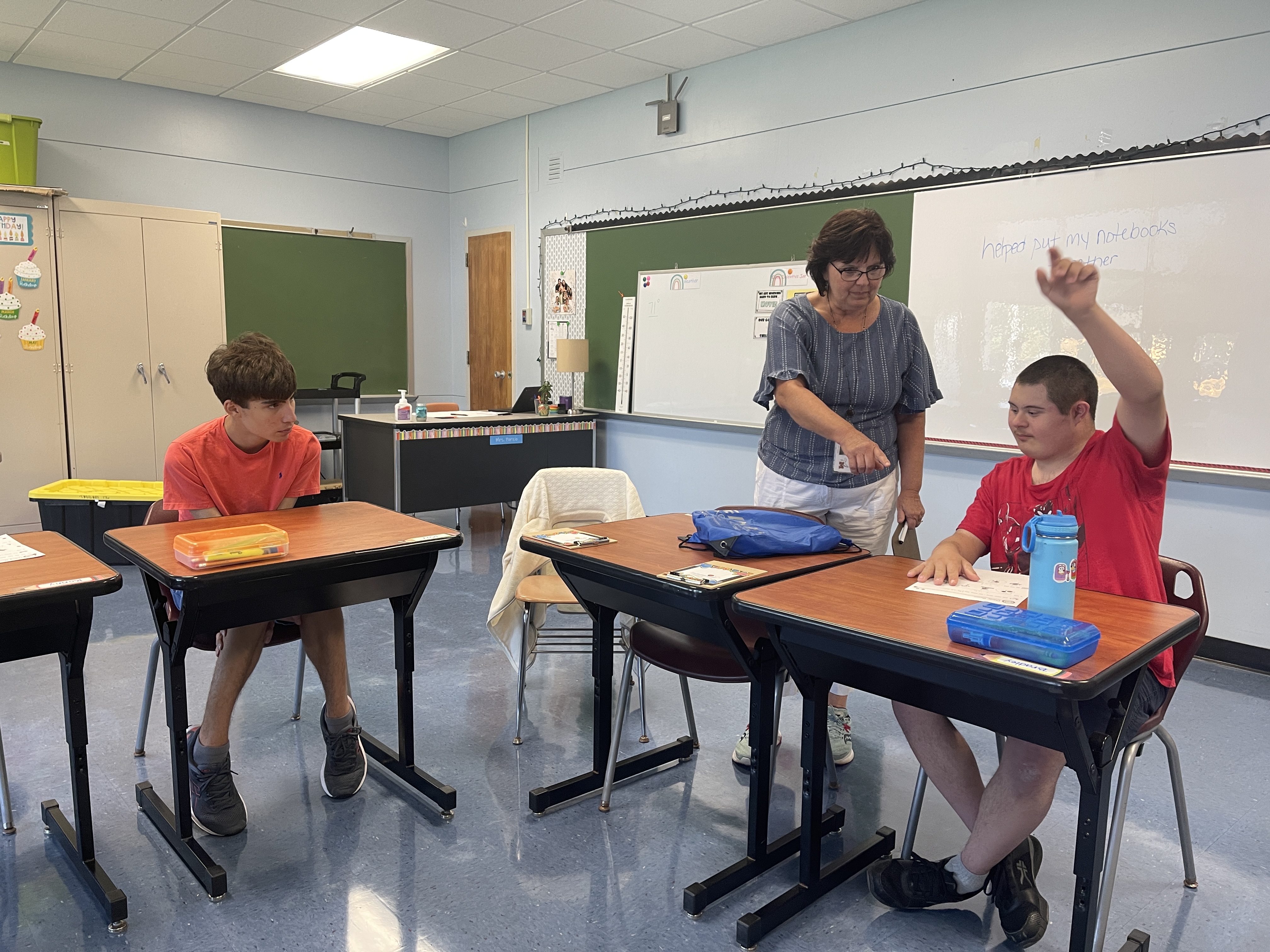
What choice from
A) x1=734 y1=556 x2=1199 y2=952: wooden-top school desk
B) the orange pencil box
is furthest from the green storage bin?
x1=734 y1=556 x2=1199 y2=952: wooden-top school desk

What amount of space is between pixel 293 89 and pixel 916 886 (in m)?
5.93

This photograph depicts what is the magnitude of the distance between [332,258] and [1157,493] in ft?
20.1

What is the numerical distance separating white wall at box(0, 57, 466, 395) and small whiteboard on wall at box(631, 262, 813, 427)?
2.39 metres

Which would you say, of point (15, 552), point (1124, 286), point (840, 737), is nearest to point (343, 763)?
point (15, 552)

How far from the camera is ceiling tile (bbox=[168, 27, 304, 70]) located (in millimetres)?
4898

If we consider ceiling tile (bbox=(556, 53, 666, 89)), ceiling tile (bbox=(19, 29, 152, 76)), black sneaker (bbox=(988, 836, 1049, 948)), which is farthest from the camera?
ceiling tile (bbox=(556, 53, 666, 89))

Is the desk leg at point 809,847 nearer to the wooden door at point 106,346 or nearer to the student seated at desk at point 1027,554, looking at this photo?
the student seated at desk at point 1027,554

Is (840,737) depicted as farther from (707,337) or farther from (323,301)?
(323,301)

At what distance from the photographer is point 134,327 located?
17.8 ft

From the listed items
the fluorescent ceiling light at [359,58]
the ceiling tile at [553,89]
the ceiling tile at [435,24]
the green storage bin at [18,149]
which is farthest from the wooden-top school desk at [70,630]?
the ceiling tile at [553,89]

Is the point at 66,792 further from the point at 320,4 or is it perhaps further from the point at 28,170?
the point at 28,170

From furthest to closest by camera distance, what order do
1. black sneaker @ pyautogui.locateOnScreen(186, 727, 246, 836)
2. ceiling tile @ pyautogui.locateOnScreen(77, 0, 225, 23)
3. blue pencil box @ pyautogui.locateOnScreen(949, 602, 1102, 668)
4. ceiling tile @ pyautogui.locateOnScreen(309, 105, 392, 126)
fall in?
ceiling tile @ pyautogui.locateOnScreen(309, 105, 392, 126), ceiling tile @ pyautogui.locateOnScreen(77, 0, 225, 23), black sneaker @ pyautogui.locateOnScreen(186, 727, 246, 836), blue pencil box @ pyautogui.locateOnScreen(949, 602, 1102, 668)

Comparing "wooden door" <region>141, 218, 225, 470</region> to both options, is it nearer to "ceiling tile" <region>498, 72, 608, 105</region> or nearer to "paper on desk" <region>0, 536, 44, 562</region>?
"ceiling tile" <region>498, 72, 608, 105</region>

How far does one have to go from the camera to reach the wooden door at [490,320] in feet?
22.6
